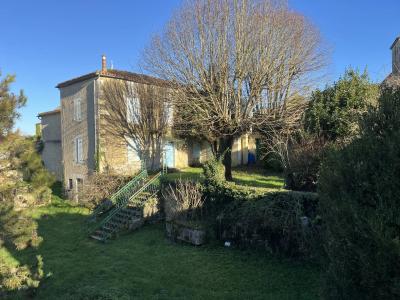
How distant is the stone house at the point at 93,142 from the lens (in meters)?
20.3

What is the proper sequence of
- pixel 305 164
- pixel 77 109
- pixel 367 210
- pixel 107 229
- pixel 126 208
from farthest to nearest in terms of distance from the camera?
pixel 77 109 → pixel 126 208 → pixel 107 229 → pixel 305 164 → pixel 367 210

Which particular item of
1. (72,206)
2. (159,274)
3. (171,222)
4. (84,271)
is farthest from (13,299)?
(72,206)

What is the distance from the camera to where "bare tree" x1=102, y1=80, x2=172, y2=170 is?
2061 centimetres

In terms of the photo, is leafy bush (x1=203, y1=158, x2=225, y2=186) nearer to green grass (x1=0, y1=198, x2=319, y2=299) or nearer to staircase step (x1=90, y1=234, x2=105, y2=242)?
green grass (x1=0, y1=198, x2=319, y2=299)

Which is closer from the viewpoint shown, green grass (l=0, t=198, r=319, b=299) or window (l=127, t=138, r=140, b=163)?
green grass (l=0, t=198, r=319, b=299)

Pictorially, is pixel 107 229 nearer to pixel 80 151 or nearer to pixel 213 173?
pixel 213 173

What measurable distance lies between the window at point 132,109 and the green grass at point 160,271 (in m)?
9.74

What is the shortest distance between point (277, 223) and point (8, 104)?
8.84m

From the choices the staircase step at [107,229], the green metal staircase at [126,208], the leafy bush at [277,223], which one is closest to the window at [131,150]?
the green metal staircase at [126,208]

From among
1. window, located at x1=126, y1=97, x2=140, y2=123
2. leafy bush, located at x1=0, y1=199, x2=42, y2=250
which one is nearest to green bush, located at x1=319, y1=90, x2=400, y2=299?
leafy bush, located at x1=0, y1=199, x2=42, y2=250

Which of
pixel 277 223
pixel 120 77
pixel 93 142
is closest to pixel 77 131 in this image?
pixel 93 142

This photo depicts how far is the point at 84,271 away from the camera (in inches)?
395

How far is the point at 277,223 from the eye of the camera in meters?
9.88

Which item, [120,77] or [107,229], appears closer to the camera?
[107,229]
